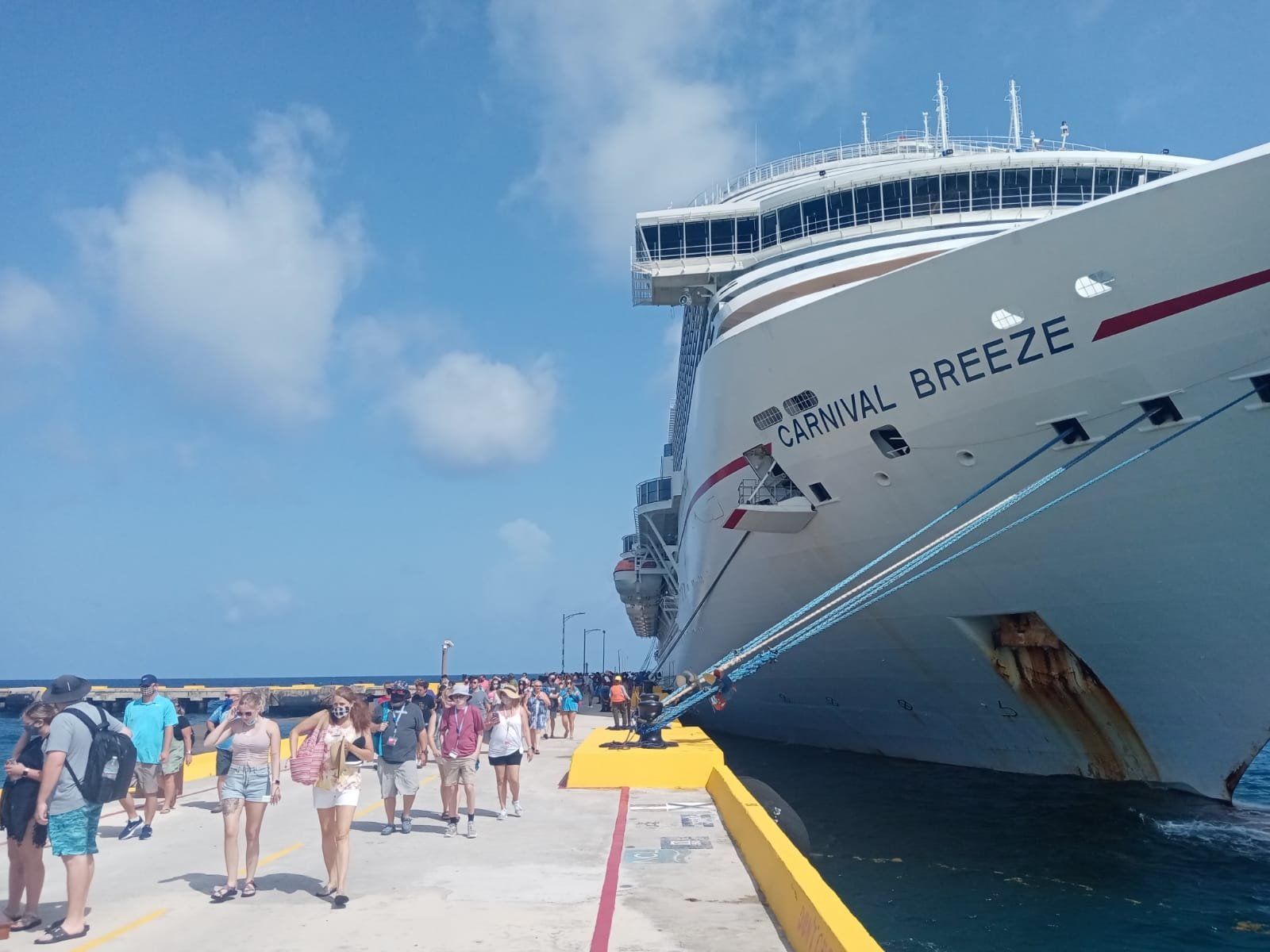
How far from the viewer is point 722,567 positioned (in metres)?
19.9

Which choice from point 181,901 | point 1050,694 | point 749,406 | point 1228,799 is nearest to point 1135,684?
point 1050,694

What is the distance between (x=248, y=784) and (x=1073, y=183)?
60.7 feet

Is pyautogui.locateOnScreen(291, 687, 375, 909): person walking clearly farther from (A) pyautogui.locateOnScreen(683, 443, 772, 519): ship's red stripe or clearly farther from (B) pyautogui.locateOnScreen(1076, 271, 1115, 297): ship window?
(A) pyautogui.locateOnScreen(683, 443, 772, 519): ship's red stripe

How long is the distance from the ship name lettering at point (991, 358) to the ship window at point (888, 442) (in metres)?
0.87

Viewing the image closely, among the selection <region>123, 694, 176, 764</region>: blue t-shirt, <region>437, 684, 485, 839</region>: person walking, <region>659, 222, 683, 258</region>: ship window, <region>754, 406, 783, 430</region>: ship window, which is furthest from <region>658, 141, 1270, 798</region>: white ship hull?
<region>123, 694, 176, 764</region>: blue t-shirt

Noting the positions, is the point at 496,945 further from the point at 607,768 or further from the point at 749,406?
the point at 749,406

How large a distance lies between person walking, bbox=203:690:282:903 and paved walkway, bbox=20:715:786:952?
217mm

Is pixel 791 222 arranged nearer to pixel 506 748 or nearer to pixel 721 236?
pixel 721 236

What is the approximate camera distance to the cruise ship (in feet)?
33.9

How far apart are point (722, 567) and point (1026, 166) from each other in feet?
33.7

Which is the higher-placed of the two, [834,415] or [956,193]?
[956,193]

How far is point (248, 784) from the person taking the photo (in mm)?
6266

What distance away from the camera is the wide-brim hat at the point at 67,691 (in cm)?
567

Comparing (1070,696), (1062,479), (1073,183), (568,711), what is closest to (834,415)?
(1062,479)
